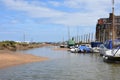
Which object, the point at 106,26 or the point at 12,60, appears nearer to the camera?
the point at 12,60

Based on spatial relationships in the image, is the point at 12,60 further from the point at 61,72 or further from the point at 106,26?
the point at 106,26

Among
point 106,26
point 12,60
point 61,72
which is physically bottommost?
point 61,72

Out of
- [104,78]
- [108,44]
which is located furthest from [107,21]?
[104,78]

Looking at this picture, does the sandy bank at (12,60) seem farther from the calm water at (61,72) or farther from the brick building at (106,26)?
the brick building at (106,26)

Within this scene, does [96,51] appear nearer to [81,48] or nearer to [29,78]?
[81,48]

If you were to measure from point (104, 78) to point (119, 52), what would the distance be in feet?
57.5

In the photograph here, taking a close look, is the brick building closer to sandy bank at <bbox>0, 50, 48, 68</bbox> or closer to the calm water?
sandy bank at <bbox>0, 50, 48, 68</bbox>

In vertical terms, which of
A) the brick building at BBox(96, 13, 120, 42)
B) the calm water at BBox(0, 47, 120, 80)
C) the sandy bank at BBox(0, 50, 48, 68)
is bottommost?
the calm water at BBox(0, 47, 120, 80)

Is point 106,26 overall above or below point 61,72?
above

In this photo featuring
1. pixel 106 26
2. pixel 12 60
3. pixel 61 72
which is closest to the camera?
pixel 61 72

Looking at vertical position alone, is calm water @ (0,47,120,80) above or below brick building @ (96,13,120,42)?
below

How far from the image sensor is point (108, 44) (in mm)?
57188

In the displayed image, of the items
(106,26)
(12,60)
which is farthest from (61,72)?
(106,26)

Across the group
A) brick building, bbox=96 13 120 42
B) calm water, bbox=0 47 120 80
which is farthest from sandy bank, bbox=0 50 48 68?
brick building, bbox=96 13 120 42
